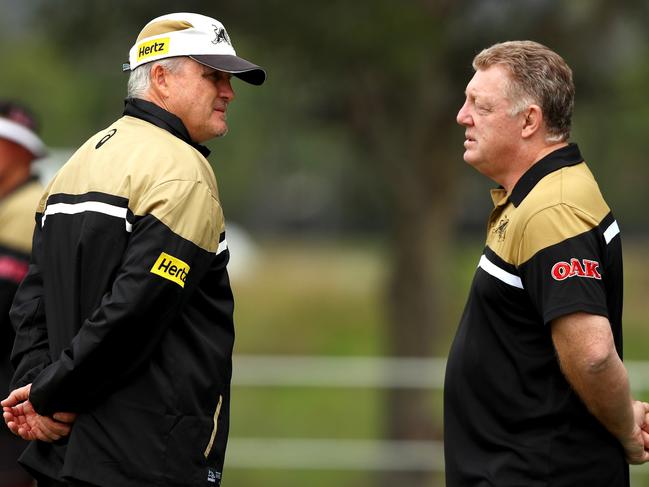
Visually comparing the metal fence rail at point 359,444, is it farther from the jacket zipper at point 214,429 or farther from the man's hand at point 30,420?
the man's hand at point 30,420

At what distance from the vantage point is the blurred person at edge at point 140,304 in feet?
11.2

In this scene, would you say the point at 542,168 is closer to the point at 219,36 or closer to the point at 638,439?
the point at 638,439

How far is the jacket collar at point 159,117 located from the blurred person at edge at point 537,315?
0.84m

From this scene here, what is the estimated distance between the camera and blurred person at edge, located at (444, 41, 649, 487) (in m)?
3.40

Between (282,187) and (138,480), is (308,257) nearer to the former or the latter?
(282,187)

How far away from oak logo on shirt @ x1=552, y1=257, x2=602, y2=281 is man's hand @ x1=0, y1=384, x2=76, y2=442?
1.41 m

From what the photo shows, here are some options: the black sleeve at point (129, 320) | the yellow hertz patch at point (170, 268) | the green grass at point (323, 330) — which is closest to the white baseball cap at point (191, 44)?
the black sleeve at point (129, 320)

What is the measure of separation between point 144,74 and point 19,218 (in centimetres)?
119

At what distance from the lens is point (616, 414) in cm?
349

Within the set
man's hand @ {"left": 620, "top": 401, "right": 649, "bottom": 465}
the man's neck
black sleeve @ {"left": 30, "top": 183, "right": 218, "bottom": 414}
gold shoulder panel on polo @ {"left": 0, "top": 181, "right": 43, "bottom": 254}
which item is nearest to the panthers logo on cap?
black sleeve @ {"left": 30, "top": 183, "right": 218, "bottom": 414}

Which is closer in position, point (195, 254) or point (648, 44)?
point (195, 254)

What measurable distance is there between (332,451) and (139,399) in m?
8.76

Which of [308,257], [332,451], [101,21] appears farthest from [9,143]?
[308,257]

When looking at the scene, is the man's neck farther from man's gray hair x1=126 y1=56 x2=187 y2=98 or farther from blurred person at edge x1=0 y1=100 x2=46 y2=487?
blurred person at edge x1=0 y1=100 x2=46 y2=487
